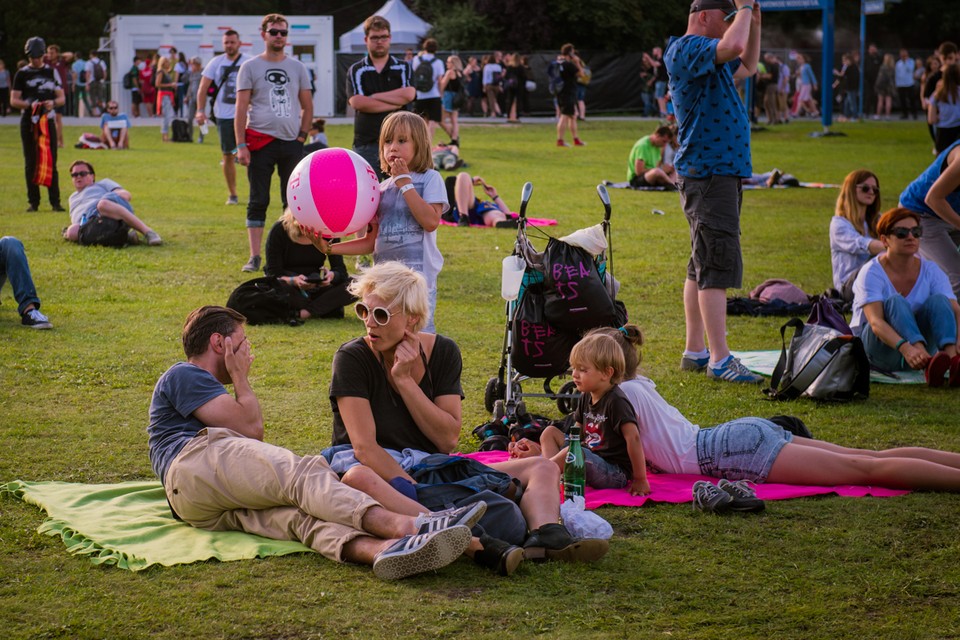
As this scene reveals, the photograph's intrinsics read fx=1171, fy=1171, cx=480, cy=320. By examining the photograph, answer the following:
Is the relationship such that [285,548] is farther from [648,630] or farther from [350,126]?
[350,126]

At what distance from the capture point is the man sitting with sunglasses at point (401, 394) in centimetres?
474

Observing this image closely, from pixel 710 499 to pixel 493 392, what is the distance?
2.04 meters

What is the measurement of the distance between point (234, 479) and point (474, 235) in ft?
31.8

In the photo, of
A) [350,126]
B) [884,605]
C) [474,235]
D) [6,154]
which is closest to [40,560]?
[884,605]

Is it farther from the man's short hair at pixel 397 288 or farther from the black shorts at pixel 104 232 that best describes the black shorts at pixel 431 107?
the man's short hair at pixel 397 288

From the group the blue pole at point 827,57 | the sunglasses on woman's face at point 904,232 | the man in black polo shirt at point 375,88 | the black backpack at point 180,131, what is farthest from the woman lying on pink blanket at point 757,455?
the blue pole at point 827,57

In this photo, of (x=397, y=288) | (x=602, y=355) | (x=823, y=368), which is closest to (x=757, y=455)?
(x=602, y=355)

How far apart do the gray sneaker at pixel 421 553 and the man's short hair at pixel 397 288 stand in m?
0.98

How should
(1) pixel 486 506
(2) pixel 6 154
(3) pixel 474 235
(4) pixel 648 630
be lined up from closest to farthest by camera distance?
(4) pixel 648 630 < (1) pixel 486 506 < (3) pixel 474 235 < (2) pixel 6 154

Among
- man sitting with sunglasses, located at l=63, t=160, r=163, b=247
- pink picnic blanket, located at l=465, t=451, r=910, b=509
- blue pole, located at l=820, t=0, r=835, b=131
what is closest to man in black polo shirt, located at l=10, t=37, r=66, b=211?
man sitting with sunglasses, located at l=63, t=160, r=163, b=247

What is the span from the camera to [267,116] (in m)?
10.9

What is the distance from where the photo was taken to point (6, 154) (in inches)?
931

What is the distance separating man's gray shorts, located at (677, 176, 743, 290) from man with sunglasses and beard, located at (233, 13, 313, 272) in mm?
4746

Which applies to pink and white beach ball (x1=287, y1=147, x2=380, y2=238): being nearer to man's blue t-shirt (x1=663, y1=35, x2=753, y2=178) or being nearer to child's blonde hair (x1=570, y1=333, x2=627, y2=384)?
child's blonde hair (x1=570, y1=333, x2=627, y2=384)
